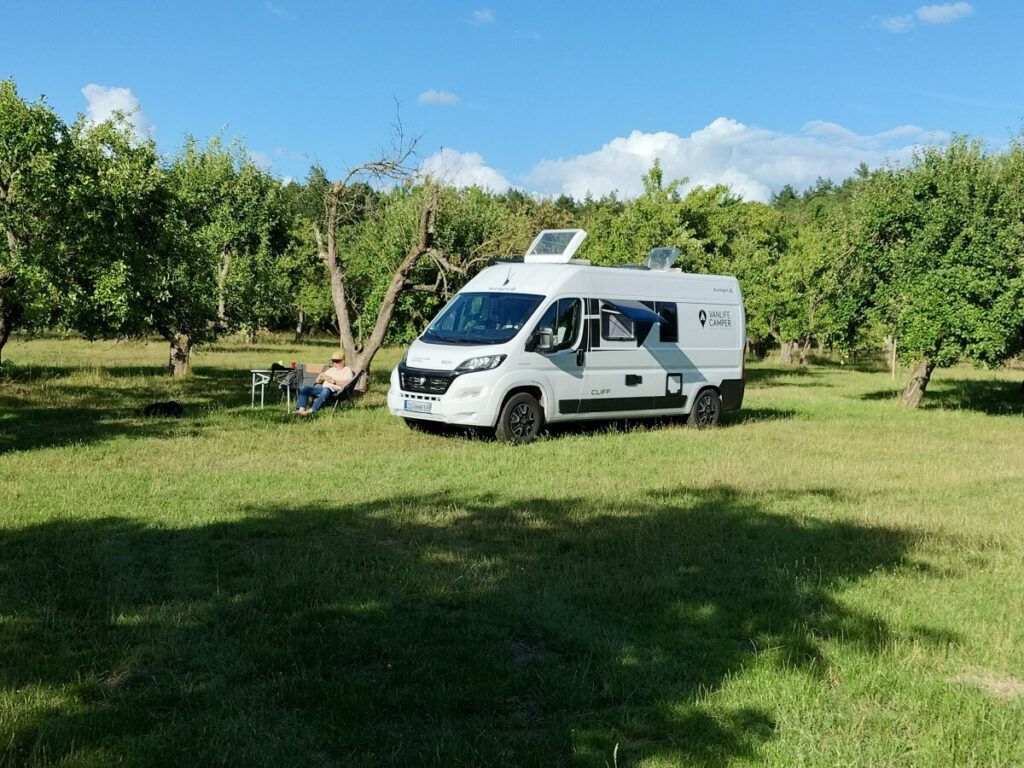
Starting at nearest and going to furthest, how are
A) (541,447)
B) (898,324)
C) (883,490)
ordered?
1. (883,490)
2. (541,447)
3. (898,324)

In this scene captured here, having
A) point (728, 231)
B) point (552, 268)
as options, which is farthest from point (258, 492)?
point (728, 231)

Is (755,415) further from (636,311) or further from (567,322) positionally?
(567,322)

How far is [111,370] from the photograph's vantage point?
2539cm

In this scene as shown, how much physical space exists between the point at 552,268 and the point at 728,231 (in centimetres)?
3435

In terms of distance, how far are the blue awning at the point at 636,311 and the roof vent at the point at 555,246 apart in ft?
3.47

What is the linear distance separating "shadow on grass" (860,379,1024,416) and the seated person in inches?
609

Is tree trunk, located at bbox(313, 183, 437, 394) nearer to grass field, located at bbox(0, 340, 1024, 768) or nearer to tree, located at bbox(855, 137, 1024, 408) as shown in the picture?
grass field, located at bbox(0, 340, 1024, 768)

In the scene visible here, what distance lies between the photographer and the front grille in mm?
12828

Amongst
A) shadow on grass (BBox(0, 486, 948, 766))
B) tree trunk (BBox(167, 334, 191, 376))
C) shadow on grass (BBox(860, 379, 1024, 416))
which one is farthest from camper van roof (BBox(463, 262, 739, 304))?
tree trunk (BBox(167, 334, 191, 376))

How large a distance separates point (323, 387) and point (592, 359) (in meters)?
5.11

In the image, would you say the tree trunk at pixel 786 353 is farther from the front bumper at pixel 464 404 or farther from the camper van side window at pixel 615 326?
the front bumper at pixel 464 404

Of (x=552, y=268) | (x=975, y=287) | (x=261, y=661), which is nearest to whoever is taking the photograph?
(x=261, y=661)

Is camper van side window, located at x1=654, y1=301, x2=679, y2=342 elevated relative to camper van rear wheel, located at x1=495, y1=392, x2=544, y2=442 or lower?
elevated

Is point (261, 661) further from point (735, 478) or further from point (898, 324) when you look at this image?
point (898, 324)
